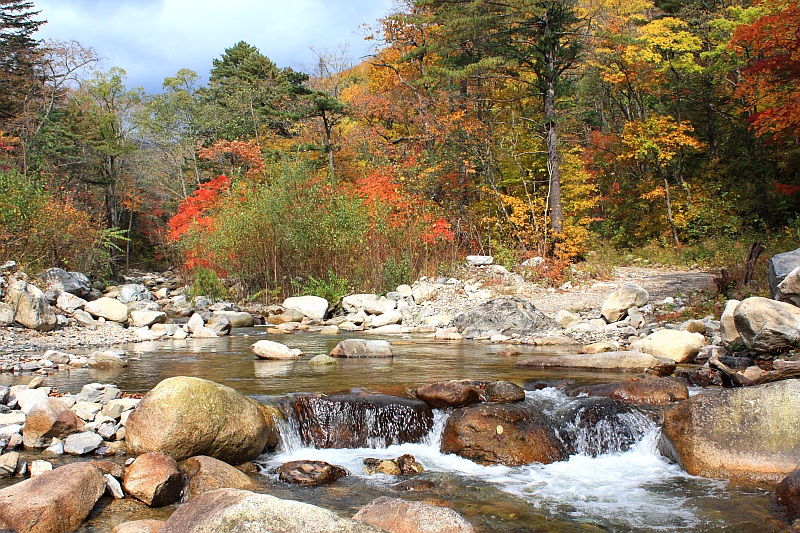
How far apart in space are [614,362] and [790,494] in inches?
152

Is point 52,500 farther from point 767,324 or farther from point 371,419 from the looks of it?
point 767,324

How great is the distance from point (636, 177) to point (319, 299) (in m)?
14.6

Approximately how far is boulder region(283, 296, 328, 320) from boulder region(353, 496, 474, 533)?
33.8 feet

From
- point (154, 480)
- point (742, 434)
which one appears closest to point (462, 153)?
point (742, 434)

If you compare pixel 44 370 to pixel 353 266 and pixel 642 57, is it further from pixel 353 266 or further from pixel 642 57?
pixel 642 57

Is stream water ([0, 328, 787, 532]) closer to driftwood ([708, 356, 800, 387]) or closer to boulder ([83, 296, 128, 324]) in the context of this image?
driftwood ([708, 356, 800, 387])

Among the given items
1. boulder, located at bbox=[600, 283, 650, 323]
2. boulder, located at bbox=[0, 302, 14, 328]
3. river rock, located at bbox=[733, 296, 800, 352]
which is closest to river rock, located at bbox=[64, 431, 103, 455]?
river rock, located at bbox=[733, 296, 800, 352]

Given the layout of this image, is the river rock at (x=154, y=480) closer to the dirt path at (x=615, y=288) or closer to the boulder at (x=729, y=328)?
the boulder at (x=729, y=328)

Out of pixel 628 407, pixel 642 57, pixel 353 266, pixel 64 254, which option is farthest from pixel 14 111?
pixel 628 407

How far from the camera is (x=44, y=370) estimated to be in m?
7.43

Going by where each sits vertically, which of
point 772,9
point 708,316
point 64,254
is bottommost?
point 708,316

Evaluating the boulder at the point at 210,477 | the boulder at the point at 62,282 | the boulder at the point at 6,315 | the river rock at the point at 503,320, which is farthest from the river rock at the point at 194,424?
the boulder at the point at 62,282

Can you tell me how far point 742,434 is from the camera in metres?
4.44

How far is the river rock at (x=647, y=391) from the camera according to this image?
19.0 feet
